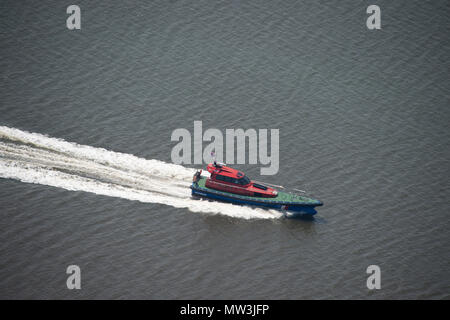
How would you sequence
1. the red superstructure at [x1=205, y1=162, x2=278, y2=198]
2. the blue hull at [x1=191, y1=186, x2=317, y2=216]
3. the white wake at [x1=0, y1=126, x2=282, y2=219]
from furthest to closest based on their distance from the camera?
1. the red superstructure at [x1=205, y1=162, x2=278, y2=198]
2. the white wake at [x1=0, y1=126, x2=282, y2=219]
3. the blue hull at [x1=191, y1=186, x2=317, y2=216]

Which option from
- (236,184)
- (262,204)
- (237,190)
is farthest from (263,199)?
(236,184)

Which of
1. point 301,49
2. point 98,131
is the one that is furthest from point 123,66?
point 301,49

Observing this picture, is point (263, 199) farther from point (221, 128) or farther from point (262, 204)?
point (221, 128)

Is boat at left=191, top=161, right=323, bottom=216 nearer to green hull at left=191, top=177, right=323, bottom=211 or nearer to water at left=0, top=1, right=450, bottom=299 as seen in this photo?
green hull at left=191, top=177, right=323, bottom=211

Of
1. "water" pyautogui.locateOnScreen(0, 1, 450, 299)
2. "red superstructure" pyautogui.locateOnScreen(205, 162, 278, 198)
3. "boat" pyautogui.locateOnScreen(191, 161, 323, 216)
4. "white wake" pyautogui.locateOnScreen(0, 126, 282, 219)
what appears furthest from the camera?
"red superstructure" pyautogui.locateOnScreen(205, 162, 278, 198)

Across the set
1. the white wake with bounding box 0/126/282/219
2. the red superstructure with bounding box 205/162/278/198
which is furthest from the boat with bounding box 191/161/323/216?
the white wake with bounding box 0/126/282/219

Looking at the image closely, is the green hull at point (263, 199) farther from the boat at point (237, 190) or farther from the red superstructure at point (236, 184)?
the red superstructure at point (236, 184)

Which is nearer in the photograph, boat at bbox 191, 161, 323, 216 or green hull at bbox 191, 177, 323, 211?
green hull at bbox 191, 177, 323, 211
